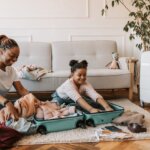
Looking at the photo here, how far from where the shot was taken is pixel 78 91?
2.53 metres

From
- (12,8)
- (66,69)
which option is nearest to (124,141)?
(66,69)

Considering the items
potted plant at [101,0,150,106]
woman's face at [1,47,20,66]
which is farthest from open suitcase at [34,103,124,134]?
potted plant at [101,0,150,106]

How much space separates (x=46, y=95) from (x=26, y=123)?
1.56 m

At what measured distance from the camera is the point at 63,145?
74.2 inches

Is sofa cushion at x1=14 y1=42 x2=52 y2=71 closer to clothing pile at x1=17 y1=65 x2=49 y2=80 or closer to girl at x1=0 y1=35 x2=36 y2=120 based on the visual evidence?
clothing pile at x1=17 y1=65 x2=49 y2=80

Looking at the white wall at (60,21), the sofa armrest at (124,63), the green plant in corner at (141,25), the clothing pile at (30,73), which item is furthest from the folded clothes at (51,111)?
the white wall at (60,21)

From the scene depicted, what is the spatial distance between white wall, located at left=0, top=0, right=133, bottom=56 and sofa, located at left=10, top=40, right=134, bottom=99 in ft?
1.00

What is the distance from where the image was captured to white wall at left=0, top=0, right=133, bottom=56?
373 cm

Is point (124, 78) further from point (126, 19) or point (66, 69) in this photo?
point (126, 19)

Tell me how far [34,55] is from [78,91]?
1125 mm

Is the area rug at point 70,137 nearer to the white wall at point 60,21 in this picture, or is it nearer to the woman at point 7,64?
the woman at point 7,64

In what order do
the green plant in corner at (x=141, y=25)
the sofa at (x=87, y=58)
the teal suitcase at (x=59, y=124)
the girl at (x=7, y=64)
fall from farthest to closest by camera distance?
the green plant in corner at (x=141, y=25) → the sofa at (x=87, y=58) → the teal suitcase at (x=59, y=124) → the girl at (x=7, y=64)

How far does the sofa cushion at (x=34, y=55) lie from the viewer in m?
3.40

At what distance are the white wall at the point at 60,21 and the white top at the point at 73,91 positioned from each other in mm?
1440
